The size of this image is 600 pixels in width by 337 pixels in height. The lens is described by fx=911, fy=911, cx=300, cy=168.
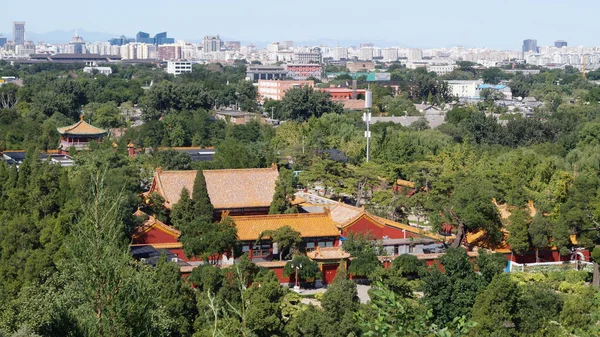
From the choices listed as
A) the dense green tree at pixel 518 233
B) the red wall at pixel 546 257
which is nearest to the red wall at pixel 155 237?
the dense green tree at pixel 518 233

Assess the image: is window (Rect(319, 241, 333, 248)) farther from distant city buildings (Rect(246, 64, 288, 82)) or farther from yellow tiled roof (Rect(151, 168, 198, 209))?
distant city buildings (Rect(246, 64, 288, 82))

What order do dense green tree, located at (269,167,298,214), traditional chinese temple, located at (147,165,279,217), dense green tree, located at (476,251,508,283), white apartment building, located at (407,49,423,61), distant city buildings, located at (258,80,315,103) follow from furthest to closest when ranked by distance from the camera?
white apartment building, located at (407,49,423,61)
distant city buildings, located at (258,80,315,103)
traditional chinese temple, located at (147,165,279,217)
dense green tree, located at (269,167,298,214)
dense green tree, located at (476,251,508,283)

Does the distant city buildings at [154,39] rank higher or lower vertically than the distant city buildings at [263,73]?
higher

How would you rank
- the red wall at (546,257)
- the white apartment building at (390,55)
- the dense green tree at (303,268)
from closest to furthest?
the dense green tree at (303,268)
the red wall at (546,257)
the white apartment building at (390,55)

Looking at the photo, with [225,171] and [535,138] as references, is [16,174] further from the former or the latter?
[535,138]

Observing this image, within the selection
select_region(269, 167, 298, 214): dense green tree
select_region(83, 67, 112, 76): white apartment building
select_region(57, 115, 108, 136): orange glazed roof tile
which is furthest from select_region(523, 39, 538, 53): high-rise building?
select_region(269, 167, 298, 214): dense green tree

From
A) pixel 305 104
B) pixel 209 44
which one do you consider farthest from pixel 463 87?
pixel 209 44

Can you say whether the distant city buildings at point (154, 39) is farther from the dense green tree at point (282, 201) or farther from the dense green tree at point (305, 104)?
the dense green tree at point (282, 201)

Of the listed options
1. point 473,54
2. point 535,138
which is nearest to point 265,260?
point 535,138

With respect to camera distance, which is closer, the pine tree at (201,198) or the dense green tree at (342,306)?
the dense green tree at (342,306)
